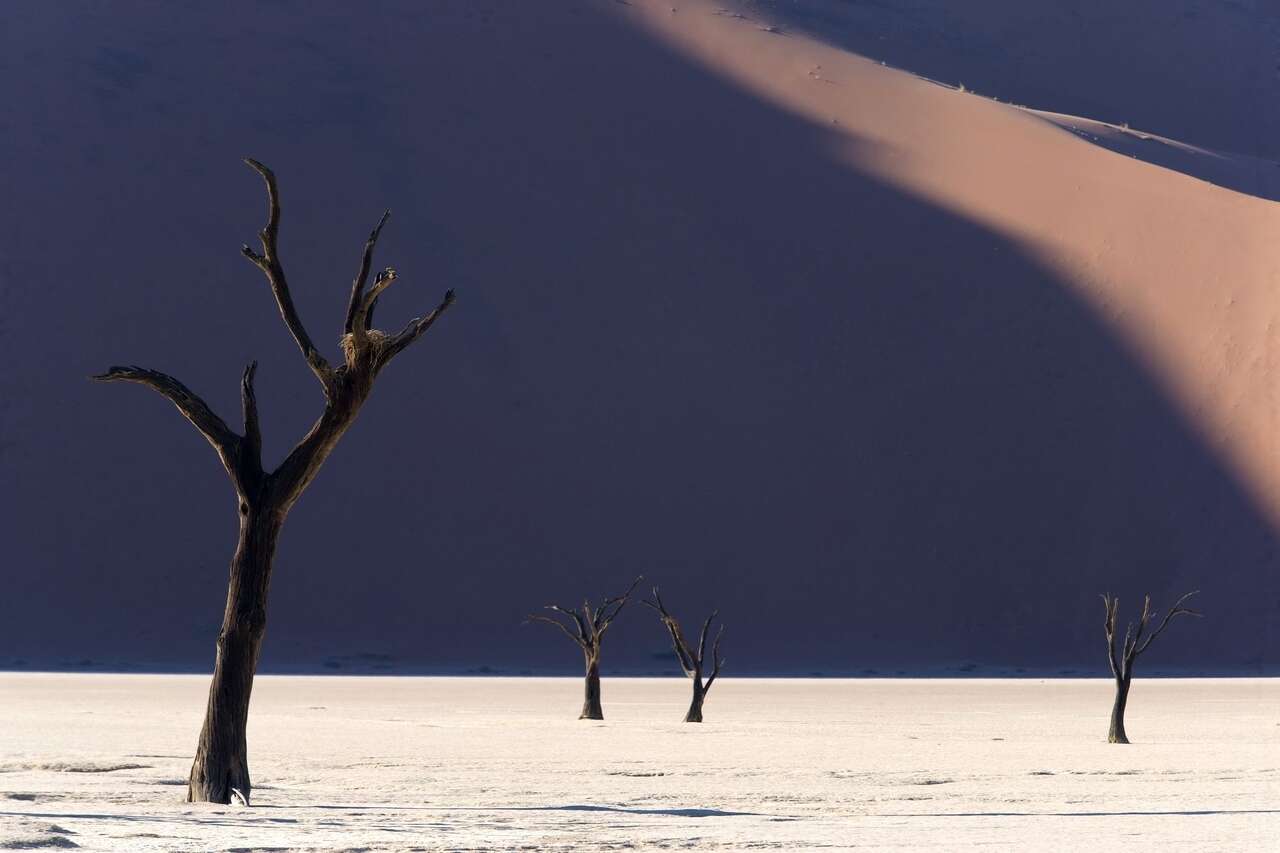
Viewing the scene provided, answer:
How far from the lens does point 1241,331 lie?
4972cm

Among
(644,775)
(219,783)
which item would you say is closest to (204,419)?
(219,783)

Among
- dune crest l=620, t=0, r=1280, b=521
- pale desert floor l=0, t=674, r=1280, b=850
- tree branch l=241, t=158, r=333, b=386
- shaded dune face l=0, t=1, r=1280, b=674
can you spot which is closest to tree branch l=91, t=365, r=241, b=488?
tree branch l=241, t=158, r=333, b=386

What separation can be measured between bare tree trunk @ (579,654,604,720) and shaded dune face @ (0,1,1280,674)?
1954 centimetres

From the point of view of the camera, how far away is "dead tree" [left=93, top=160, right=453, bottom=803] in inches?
432

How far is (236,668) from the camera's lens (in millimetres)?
11117

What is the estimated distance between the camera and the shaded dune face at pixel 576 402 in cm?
4412

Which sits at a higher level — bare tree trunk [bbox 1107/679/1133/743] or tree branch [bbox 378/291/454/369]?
tree branch [bbox 378/291/454/369]

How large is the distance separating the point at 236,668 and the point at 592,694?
41.0 feet

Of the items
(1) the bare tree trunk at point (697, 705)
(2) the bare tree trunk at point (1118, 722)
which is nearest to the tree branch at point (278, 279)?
(2) the bare tree trunk at point (1118, 722)

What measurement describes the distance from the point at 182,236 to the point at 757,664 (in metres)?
17.6

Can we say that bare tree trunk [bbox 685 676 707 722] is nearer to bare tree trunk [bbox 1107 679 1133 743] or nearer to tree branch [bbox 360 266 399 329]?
bare tree trunk [bbox 1107 679 1133 743]

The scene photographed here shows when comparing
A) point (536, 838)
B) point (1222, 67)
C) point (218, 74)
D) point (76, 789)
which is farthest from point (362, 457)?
point (1222, 67)

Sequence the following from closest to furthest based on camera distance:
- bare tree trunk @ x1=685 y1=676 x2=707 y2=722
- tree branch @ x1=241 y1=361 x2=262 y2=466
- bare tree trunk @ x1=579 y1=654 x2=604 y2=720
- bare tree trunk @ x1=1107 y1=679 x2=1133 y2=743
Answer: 1. tree branch @ x1=241 y1=361 x2=262 y2=466
2. bare tree trunk @ x1=1107 y1=679 x2=1133 y2=743
3. bare tree trunk @ x1=685 y1=676 x2=707 y2=722
4. bare tree trunk @ x1=579 y1=654 x2=604 y2=720

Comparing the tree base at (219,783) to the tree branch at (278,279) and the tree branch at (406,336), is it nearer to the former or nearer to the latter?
the tree branch at (278,279)
